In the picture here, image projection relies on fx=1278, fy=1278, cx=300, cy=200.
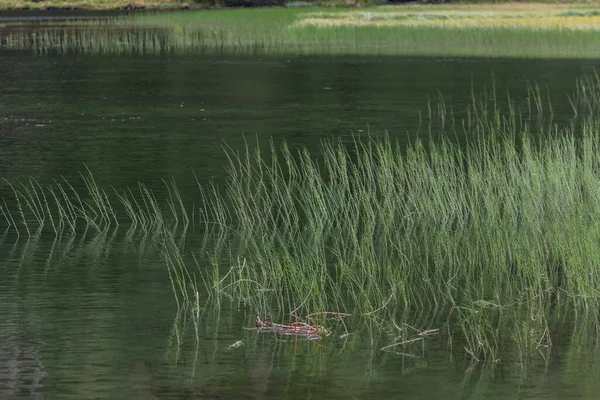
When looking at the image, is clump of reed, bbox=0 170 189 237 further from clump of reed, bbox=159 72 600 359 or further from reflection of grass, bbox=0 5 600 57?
reflection of grass, bbox=0 5 600 57

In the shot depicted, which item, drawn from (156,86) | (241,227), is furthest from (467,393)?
(156,86)

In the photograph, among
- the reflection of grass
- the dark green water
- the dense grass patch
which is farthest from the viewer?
the reflection of grass

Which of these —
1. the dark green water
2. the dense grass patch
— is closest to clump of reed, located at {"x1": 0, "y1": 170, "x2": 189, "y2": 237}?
the dense grass patch

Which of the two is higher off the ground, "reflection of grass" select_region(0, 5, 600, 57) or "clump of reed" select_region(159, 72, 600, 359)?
"clump of reed" select_region(159, 72, 600, 359)

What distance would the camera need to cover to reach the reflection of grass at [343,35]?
45531 mm

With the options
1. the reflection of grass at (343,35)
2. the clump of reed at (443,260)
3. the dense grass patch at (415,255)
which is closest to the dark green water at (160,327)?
the dense grass patch at (415,255)

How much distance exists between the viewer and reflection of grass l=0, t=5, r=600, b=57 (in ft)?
149

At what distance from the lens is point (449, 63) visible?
39.5m

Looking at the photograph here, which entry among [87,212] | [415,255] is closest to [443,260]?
[415,255]

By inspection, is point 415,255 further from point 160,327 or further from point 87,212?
point 87,212

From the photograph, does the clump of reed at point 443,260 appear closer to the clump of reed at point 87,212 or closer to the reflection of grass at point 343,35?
the clump of reed at point 87,212

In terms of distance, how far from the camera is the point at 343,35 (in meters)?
53.1

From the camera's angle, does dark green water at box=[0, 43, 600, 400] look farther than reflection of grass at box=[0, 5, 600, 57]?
No

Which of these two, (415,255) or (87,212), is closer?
(415,255)
